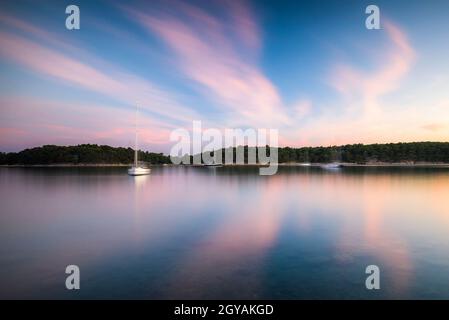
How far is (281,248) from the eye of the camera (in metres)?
17.0

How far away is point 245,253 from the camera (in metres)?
15.9

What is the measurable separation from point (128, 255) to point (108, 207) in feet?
64.3

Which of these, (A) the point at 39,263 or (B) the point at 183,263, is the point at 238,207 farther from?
(A) the point at 39,263

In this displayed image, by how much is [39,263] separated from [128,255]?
13.5 ft

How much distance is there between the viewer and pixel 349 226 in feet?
76.9

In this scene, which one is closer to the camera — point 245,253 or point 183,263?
point 183,263

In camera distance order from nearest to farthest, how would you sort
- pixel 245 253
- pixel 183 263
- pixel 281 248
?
1. pixel 183 263
2. pixel 245 253
3. pixel 281 248

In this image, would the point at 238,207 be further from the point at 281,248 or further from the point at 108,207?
the point at 281,248

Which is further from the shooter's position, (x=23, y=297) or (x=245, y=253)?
(x=245, y=253)
